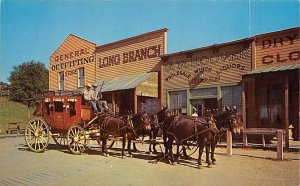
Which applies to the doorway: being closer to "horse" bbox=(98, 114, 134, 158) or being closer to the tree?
"horse" bbox=(98, 114, 134, 158)

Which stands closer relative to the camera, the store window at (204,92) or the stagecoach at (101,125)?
the stagecoach at (101,125)

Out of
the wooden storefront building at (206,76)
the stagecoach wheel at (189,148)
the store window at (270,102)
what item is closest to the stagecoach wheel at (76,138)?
the stagecoach wheel at (189,148)

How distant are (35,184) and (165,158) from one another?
448 cm

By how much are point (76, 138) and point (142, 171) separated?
4259mm

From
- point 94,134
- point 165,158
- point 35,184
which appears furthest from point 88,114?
point 35,184

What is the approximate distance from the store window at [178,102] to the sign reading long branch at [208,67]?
77cm

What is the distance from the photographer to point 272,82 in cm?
1446

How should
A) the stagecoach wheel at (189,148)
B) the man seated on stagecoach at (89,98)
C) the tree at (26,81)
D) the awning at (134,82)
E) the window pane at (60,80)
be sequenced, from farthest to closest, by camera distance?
the tree at (26,81) → the window pane at (60,80) → the awning at (134,82) → the man seated on stagecoach at (89,98) → the stagecoach wheel at (189,148)

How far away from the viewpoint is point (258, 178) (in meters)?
7.32

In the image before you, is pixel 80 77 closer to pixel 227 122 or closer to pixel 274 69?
pixel 274 69

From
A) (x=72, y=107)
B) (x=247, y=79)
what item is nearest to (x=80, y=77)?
(x=72, y=107)

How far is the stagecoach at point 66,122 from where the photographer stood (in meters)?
11.8

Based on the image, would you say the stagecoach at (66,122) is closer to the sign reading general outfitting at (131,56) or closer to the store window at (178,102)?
the store window at (178,102)

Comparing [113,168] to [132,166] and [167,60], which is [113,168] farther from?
[167,60]
